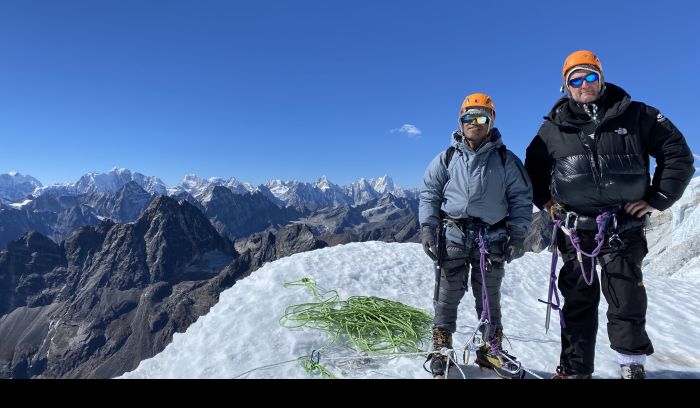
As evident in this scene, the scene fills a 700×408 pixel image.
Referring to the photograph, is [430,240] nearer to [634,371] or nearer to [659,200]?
[659,200]

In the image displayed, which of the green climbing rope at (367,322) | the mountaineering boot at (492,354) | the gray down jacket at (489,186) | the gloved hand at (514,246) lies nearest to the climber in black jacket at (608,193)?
the gray down jacket at (489,186)

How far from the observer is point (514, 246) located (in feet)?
23.2

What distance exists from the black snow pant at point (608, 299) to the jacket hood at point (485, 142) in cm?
187

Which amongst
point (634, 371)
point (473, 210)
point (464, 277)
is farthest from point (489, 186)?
point (634, 371)

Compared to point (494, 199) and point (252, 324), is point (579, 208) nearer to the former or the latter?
point (494, 199)

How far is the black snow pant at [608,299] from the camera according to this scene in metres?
6.17

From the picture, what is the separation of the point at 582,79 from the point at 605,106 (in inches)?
22.3

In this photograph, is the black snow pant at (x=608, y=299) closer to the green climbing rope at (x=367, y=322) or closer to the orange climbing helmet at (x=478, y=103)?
the orange climbing helmet at (x=478, y=103)

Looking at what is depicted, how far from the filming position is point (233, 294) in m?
13.6

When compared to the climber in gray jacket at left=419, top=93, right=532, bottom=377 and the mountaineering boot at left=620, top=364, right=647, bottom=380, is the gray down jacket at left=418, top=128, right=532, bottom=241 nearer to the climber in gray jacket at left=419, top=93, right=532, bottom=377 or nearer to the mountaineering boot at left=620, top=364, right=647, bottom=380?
the climber in gray jacket at left=419, top=93, right=532, bottom=377

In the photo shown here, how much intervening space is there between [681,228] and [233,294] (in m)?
43.8

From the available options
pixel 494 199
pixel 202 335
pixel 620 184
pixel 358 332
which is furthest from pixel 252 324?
pixel 620 184

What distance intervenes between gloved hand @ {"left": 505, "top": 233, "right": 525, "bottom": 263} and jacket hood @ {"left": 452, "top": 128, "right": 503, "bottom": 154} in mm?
1562

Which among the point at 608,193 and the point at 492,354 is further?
the point at 492,354
